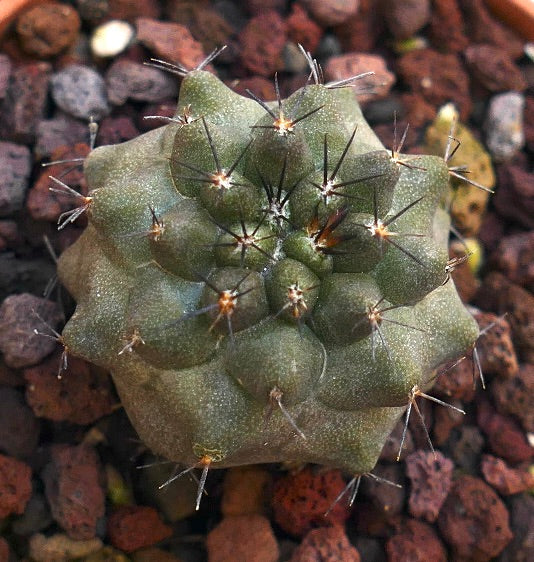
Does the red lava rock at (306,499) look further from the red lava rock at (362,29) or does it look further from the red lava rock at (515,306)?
the red lava rock at (362,29)

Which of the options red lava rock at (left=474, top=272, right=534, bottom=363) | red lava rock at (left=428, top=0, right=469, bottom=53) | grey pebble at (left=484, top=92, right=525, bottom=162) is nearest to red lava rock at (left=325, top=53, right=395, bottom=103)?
red lava rock at (left=428, top=0, right=469, bottom=53)

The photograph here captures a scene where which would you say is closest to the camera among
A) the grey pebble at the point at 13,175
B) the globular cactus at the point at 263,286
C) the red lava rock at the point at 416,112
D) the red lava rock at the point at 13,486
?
the globular cactus at the point at 263,286

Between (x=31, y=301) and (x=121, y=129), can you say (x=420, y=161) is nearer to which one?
(x=121, y=129)

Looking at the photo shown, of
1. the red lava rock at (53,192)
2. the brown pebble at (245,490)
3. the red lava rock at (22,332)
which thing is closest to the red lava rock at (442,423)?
the brown pebble at (245,490)

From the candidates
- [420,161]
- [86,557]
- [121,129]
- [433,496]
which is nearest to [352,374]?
[420,161]

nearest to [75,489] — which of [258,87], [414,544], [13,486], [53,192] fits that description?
[13,486]
